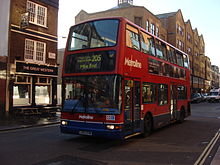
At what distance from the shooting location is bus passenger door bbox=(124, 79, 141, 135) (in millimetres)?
8008

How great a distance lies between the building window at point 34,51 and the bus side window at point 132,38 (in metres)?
12.0

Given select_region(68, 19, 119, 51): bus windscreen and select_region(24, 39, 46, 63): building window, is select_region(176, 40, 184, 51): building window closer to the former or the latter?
select_region(24, 39, 46, 63): building window

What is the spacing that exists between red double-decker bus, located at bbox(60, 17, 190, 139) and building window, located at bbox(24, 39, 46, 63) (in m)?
10.8

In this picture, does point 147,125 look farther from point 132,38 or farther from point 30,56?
point 30,56

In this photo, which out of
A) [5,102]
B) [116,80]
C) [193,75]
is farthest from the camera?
[193,75]

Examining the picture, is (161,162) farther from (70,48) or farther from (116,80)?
(70,48)

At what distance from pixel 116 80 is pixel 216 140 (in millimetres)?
4975

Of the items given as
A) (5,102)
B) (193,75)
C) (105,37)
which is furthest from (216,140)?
(193,75)

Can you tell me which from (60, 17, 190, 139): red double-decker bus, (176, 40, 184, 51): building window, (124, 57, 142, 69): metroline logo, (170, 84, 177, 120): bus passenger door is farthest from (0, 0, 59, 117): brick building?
(176, 40, 184, 51): building window

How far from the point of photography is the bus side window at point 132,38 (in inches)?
333

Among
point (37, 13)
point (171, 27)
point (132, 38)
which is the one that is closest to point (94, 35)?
point (132, 38)

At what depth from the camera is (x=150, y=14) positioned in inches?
1570

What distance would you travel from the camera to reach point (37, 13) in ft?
64.4

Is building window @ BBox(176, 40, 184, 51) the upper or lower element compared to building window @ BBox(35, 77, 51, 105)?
upper
